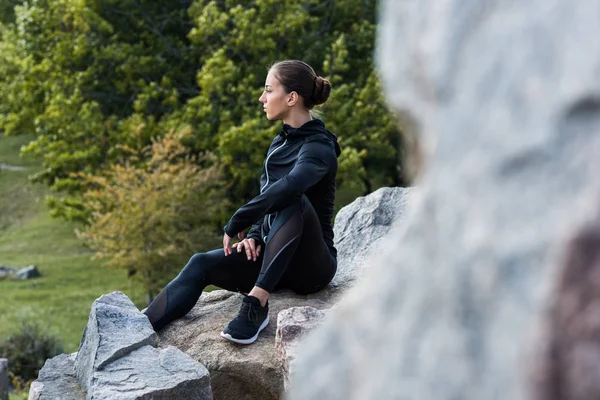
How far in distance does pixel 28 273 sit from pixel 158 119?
554 cm

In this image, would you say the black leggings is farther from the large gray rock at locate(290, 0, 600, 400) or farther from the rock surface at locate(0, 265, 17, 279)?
the rock surface at locate(0, 265, 17, 279)

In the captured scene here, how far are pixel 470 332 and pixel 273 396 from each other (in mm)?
3558

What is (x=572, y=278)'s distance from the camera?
1188 mm

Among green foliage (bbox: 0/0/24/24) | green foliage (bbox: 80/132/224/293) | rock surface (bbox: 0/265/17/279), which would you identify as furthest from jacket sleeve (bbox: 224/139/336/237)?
green foliage (bbox: 0/0/24/24)

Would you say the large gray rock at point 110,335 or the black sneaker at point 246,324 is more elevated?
the black sneaker at point 246,324

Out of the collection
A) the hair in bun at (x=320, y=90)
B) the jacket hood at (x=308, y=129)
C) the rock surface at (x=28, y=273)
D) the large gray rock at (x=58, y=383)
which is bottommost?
the rock surface at (x=28, y=273)

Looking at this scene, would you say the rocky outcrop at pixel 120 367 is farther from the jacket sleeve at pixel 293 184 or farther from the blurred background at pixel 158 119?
the blurred background at pixel 158 119

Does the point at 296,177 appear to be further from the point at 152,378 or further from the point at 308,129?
the point at 152,378

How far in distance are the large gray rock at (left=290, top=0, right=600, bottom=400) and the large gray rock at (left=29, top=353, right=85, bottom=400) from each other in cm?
336

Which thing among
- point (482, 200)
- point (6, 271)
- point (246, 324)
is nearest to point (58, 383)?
point (246, 324)

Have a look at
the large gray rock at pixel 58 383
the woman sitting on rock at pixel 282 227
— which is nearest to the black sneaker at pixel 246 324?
the woman sitting on rock at pixel 282 227

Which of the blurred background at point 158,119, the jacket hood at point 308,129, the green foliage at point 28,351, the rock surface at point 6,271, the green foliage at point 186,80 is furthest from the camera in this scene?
the rock surface at point 6,271

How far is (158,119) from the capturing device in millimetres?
18844

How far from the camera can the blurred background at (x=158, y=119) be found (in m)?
15.5
